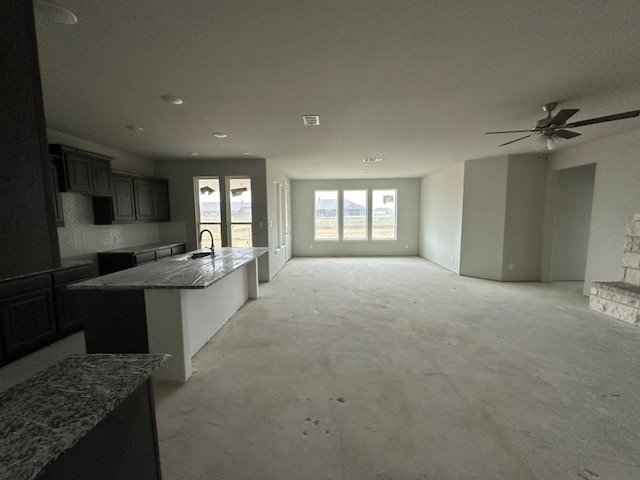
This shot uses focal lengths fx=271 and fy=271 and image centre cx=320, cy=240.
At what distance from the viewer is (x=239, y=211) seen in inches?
232

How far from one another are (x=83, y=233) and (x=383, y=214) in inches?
293

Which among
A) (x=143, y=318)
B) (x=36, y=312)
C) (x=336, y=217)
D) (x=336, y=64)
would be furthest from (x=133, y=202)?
(x=336, y=217)

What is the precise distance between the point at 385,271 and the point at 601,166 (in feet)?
13.6

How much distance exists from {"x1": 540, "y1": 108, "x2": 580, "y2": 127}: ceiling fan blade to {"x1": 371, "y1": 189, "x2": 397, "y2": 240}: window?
233 inches

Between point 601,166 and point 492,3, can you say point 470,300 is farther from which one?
point 492,3

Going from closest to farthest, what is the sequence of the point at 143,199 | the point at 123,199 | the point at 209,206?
the point at 123,199 → the point at 143,199 → the point at 209,206

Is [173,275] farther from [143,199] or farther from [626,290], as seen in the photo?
[626,290]

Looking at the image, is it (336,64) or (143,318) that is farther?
(143,318)

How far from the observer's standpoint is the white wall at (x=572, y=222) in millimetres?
5266

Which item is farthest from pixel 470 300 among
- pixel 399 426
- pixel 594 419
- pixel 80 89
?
pixel 80 89

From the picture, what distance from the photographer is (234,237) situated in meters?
5.94

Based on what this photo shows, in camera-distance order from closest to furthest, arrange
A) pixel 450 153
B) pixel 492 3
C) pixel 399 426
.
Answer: pixel 492 3 < pixel 399 426 < pixel 450 153

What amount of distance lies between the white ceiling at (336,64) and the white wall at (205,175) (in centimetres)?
181

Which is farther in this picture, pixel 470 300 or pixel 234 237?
pixel 234 237
